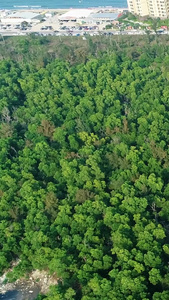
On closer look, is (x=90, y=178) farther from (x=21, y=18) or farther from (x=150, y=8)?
(x=21, y=18)

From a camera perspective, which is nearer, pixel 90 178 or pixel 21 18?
pixel 90 178

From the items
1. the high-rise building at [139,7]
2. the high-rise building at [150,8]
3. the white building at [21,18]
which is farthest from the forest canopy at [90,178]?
the white building at [21,18]

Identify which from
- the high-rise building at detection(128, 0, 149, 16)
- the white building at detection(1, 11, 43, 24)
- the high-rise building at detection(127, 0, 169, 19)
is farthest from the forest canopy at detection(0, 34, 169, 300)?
the white building at detection(1, 11, 43, 24)

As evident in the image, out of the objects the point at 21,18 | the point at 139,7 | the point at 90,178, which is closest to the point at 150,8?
the point at 139,7

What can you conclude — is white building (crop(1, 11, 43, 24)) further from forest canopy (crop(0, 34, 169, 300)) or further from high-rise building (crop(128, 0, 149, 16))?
forest canopy (crop(0, 34, 169, 300))

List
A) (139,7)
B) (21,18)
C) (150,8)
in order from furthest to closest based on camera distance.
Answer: (21,18) < (139,7) < (150,8)

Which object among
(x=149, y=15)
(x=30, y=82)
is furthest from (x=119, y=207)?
(x=149, y=15)

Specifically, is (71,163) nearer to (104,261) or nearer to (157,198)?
(157,198)
